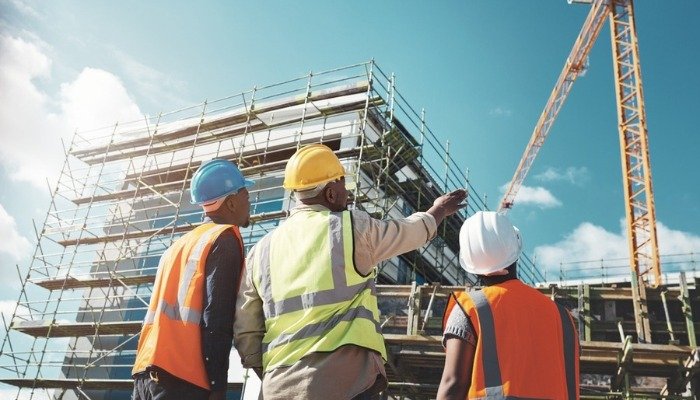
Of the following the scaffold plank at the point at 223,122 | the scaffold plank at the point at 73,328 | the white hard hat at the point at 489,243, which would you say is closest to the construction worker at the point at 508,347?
the white hard hat at the point at 489,243

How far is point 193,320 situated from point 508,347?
1268mm

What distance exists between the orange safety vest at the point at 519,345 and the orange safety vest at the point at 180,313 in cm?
103

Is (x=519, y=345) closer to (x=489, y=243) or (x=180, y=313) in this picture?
(x=489, y=243)

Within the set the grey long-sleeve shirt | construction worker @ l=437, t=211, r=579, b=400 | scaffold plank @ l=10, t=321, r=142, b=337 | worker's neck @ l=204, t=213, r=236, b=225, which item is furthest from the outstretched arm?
scaffold plank @ l=10, t=321, r=142, b=337

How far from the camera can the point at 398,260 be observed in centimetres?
1595

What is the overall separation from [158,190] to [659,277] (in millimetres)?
17661

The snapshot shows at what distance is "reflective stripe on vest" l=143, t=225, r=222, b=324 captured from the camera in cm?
260

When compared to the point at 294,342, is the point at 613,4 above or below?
above

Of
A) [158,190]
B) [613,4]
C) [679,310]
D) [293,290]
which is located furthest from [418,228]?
[613,4]

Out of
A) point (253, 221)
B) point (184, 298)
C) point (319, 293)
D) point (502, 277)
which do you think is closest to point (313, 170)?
point (319, 293)

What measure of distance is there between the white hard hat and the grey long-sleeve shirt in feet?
0.52

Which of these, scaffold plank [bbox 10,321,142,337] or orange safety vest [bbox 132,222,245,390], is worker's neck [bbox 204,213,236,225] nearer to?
orange safety vest [bbox 132,222,245,390]

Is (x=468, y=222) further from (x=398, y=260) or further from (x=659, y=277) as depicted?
(x=659, y=277)

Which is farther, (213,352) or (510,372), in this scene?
(213,352)
